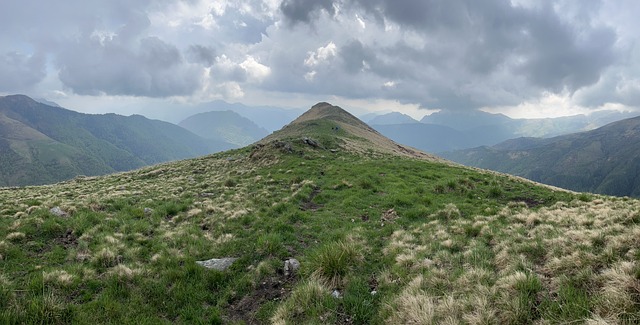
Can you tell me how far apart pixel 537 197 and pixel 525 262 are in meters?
15.7

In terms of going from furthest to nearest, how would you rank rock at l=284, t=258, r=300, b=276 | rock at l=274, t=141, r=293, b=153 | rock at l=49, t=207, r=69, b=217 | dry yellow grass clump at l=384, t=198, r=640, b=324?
rock at l=274, t=141, r=293, b=153 < rock at l=49, t=207, r=69, b=217 < rock at l=284, t=258, r=300, b=276 < dry yellow grass clump at l=384, t=198, r=640, b=324

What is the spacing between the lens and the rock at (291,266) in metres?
10.9

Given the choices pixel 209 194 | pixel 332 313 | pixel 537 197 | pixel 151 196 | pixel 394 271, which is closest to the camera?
pixel 332 313

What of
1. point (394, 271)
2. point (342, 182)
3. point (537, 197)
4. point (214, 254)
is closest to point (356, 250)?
point (394, 271)

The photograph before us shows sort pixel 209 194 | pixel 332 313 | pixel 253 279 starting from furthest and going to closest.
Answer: pixel 209 194
pixel 253 279
pixel 332 313

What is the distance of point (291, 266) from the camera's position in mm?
11188

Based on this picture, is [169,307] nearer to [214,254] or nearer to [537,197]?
[214,254]

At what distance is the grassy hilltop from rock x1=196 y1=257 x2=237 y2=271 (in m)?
0.29

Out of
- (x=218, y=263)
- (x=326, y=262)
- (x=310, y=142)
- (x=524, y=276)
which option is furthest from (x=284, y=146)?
(x=524, y=276)

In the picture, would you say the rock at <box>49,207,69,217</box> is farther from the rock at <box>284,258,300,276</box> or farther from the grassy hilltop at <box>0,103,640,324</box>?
the rock at <box>284,258,300,276</box>

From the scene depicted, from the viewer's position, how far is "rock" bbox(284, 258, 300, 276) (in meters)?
10.9

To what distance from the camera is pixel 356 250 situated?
1109cm

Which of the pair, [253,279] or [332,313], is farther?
[253,279]

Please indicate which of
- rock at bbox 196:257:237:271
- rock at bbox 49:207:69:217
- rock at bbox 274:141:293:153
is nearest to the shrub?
rock at bbox 196:257:237:271
